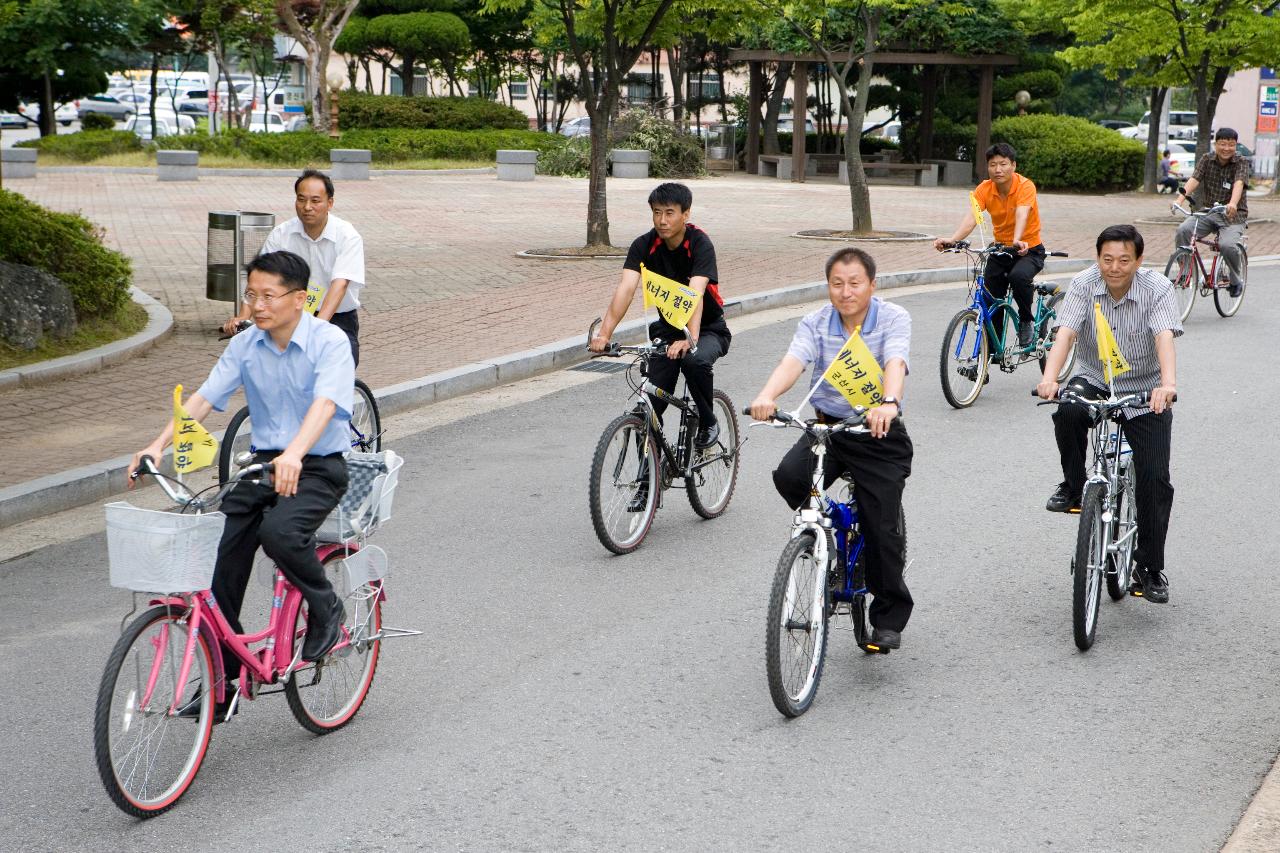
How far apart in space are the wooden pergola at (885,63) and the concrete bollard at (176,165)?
1459 centimetres

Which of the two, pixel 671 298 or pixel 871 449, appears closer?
pixel 871 449

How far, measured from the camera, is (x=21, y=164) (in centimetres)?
3136

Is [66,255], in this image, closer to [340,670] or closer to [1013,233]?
[1013,233]

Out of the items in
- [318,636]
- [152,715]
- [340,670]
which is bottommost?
[340,670]

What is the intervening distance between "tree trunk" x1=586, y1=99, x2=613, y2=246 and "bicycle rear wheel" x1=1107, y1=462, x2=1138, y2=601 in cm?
1324

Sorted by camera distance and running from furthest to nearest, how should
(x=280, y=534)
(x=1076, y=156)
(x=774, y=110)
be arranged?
1. (x=774, y=110)
2. (x=1076, y=156)
3. (x=280, y=534)

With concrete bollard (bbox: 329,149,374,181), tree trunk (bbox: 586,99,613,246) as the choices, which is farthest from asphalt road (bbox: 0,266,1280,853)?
concrete bollard (bbox: 329,149,374,181)

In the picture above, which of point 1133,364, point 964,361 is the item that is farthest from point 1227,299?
point 1133,364

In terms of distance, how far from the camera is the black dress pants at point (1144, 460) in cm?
611

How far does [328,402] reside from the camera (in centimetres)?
468

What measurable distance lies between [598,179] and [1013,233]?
907cm

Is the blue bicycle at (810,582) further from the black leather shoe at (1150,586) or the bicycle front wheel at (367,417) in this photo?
the bicycle front wheel at (367,417)

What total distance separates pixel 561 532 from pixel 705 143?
129ft

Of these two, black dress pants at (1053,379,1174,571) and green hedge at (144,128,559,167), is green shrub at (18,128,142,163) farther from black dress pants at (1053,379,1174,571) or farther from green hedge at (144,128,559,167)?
black dress pants at (1053,379,1174,571)
